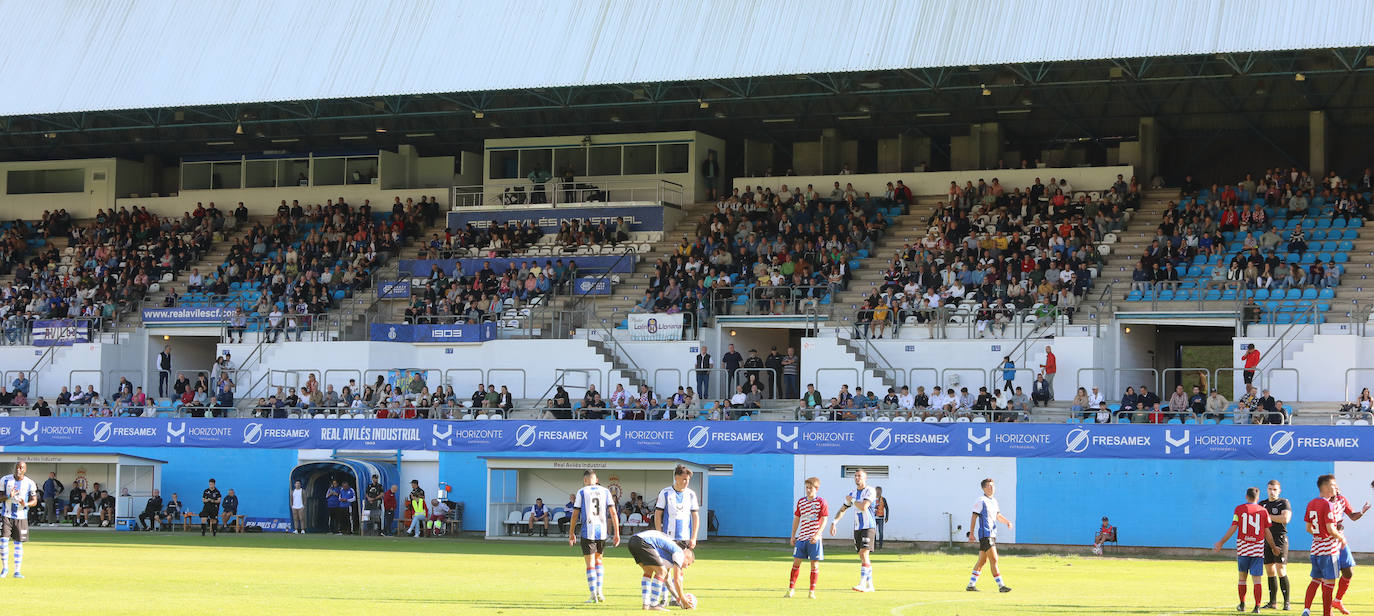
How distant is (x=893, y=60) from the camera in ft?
140

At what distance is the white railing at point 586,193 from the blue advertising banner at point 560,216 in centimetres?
36

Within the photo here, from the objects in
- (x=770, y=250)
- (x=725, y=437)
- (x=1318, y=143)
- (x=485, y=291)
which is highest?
(x=1318, y=143)

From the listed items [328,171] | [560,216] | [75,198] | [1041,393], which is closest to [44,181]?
[75,198]

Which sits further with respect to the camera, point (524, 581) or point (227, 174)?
point (227, 174)

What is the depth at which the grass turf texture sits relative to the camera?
20125mm

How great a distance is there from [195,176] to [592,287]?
20.7 metres

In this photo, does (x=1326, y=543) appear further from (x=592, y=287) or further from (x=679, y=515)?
(x=592, y=287)

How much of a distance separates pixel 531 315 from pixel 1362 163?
25.2 meters

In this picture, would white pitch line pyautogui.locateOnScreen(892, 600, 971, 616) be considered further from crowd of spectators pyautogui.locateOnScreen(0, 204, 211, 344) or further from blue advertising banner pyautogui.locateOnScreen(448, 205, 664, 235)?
crowd of spectators pyautogui.locateOnScreen(0, 204, 211, 344)

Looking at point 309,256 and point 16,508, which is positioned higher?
point 309,256

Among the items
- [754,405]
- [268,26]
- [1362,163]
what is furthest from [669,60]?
[1362,163]

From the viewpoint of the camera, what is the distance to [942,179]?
52.3m

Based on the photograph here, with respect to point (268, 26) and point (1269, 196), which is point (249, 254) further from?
point (1269, 196)

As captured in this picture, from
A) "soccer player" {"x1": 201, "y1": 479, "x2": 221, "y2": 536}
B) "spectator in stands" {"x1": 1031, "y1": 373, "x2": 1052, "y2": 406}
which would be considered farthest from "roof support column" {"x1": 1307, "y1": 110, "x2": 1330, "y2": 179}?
"soccer player" {"x1": 201, "y1": 479, "x2": 221, "y2": 536}
